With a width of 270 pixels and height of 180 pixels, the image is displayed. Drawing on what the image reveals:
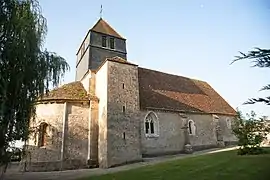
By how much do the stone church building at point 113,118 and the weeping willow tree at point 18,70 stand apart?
526cm

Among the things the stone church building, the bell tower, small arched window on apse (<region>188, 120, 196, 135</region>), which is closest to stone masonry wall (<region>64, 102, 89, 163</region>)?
the stone church building

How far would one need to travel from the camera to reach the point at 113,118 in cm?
1866

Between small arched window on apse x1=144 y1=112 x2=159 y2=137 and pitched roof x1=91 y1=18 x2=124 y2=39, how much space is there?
9.58 m

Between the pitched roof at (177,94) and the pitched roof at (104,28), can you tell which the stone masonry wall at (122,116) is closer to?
the pitched roof at (177,94)

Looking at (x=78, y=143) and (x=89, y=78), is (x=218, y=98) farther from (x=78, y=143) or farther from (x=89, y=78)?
(x=78, y=143)

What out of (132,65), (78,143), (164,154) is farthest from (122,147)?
(132,65)

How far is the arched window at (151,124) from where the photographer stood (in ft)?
69.3

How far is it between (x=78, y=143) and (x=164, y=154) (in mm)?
7676

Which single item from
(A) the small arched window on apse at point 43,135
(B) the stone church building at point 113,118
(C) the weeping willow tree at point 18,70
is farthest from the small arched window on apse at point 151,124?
(C) the weeping willow tree at point 18,70

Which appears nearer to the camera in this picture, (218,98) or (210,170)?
(210,170)

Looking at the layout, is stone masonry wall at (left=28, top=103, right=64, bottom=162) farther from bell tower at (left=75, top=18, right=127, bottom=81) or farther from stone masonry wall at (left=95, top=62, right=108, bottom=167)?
bell tower at (left=75, top=18, right=127, bottom=81)

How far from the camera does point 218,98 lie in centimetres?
3052

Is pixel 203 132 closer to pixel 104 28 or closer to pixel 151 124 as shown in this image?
pixel 151 124

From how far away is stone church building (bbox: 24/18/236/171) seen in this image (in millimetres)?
18172
